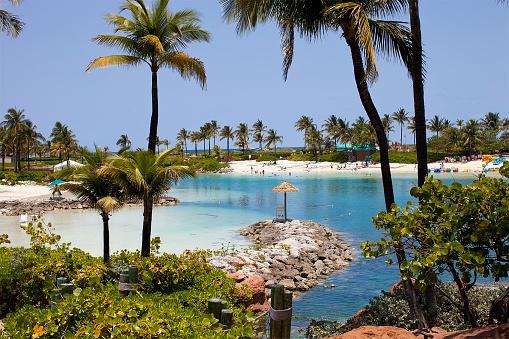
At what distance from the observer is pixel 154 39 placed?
12469 millimetres

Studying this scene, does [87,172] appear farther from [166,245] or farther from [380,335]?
[380,335]

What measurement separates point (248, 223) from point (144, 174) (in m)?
16.5

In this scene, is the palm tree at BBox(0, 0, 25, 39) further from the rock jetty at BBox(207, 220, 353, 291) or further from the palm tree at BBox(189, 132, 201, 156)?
the palm tree at BBox(189, 132, 201, 156)

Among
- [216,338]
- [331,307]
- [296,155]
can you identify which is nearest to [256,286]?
[331,307]

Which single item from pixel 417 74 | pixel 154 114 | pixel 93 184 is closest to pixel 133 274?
pixel 93 184

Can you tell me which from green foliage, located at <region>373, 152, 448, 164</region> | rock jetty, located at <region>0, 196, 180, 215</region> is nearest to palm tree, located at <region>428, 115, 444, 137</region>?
green foliage, located at <region>373, 152, 448, 164</region>

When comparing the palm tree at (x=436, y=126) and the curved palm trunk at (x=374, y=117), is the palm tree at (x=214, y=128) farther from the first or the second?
the curved palm trunk at (x=374, y=117)

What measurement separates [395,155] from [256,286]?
292 ft

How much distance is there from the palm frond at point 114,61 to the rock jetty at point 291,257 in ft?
24.4

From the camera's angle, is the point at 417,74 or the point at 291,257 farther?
the point at 291,257

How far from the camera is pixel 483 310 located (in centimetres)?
703

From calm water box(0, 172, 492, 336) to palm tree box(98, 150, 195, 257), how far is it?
534 centimetres

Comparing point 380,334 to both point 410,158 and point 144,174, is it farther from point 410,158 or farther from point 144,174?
point 410,158

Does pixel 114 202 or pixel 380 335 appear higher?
pixel 114 202
